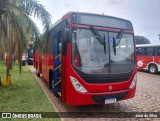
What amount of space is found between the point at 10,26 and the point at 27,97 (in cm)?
348

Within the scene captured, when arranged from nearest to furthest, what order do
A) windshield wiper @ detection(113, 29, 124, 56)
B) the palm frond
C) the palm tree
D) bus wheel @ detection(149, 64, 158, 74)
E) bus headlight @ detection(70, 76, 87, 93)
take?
bus headlight @ detection(70, 76, 87, 93) → windshield wiper @ detection(113, 29, 124, 56) → the palm tree → the palm frond → bus wheel @ detection(149, 64, 158, 74)

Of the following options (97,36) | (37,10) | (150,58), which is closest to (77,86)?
(97,36)

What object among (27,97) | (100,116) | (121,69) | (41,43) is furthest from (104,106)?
(41,43)

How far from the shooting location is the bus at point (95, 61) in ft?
20.4

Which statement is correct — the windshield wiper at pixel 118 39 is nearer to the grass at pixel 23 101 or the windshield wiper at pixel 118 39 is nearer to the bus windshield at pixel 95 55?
the bus windshield at pixel 95 55

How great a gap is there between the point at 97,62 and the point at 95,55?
22 cm

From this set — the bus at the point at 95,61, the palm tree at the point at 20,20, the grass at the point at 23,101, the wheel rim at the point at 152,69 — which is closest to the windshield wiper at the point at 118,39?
the bus at the point at 95,61

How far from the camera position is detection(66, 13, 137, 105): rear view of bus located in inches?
245

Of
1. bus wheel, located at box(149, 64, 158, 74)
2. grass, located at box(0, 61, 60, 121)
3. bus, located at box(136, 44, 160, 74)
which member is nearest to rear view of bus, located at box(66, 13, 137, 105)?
grass, located at box(0, 61, 60, 121)

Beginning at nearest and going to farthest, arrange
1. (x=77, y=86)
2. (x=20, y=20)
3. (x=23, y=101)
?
(x=77, y=86) < (x=23, y=101) < (x=20, y=20)

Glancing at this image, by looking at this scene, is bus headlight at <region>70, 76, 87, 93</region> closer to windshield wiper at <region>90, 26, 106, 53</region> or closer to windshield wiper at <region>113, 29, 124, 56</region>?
windshield wiper at <region>90, 26, 106, 53</region>

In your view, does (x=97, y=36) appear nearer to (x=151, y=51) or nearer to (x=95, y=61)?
(x=95, y=61)

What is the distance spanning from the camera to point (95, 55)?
21.1 feet

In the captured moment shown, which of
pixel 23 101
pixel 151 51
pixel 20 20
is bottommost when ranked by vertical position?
pixel 23 101
